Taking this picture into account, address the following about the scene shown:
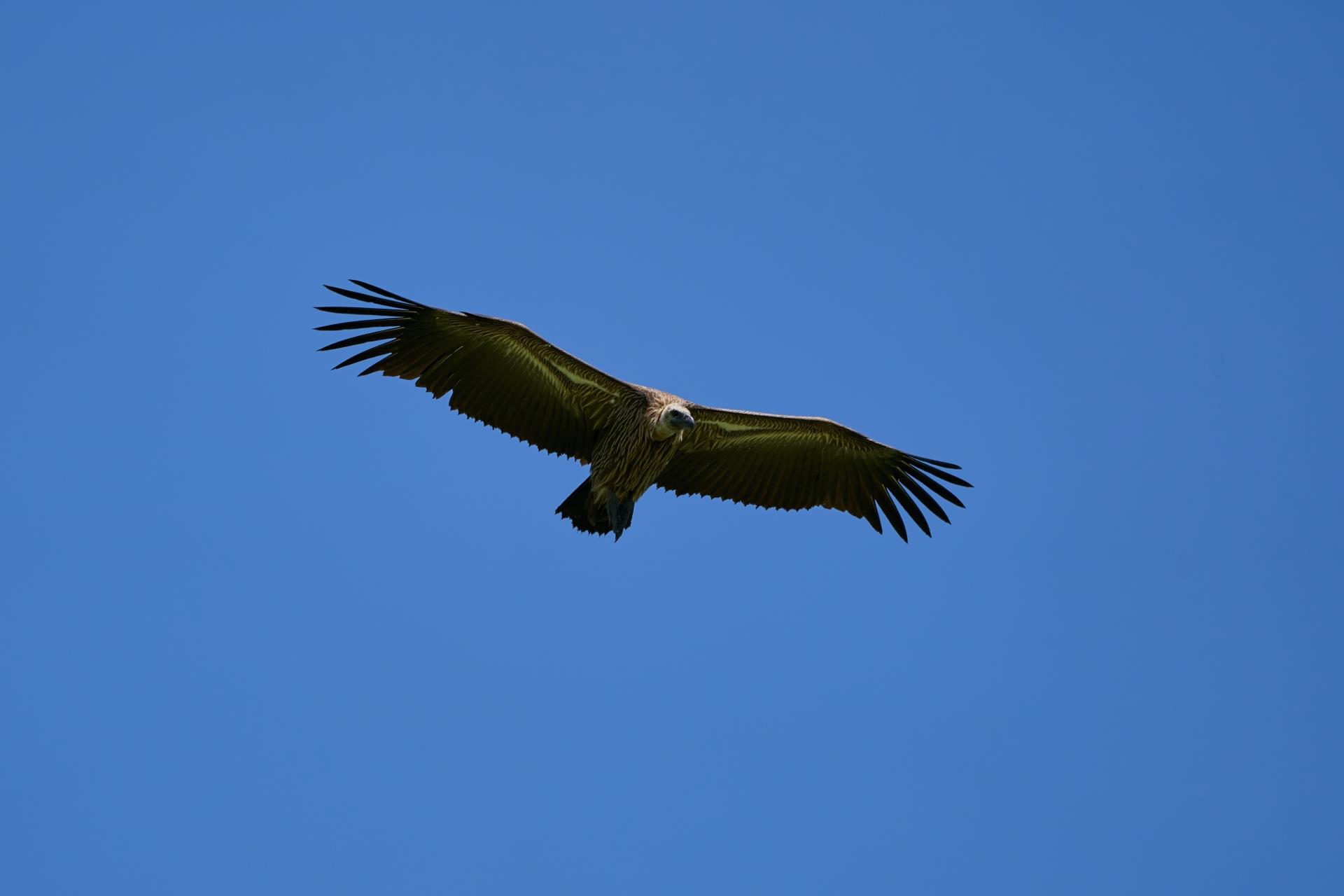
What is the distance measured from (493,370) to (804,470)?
12.4ft

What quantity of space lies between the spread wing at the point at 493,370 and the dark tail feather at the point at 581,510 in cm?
57

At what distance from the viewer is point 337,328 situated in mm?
14055

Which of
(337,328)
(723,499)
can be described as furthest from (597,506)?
(337,328)

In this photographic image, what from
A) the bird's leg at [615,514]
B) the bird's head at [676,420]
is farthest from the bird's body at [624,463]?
the bird's head at [676,420]

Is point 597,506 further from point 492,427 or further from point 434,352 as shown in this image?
point 434,352

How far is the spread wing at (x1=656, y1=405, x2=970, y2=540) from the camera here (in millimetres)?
15469

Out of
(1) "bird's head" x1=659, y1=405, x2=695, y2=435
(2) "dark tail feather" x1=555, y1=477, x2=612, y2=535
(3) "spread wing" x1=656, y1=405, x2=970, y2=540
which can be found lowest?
(2) "dark tail feather" x1=555, y1=477, x2=612, y2=535

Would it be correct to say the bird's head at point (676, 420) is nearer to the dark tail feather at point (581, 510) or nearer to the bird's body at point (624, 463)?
the bird's body at point (624, 463)

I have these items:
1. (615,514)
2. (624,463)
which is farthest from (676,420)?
(615,514)

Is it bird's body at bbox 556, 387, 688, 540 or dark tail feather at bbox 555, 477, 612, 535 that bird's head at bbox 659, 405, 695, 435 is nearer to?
bird's body at bbox 556, 387, 688, 540

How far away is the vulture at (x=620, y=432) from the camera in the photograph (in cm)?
1423

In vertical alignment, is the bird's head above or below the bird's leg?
above

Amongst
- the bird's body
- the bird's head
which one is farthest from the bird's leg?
the bird's head

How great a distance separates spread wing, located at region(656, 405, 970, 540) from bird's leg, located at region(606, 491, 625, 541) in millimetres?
996
